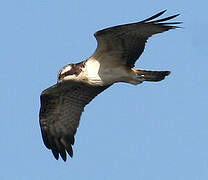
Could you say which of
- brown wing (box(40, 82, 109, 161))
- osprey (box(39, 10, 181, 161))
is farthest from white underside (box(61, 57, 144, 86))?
brown wing (box(40, 82, 109, 161))

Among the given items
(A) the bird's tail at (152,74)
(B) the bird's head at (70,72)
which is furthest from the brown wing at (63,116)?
(A) the bird's tail at (152,74)

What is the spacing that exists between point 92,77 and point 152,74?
105 centimetres

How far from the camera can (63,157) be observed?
1431 cm

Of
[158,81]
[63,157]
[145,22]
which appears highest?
[145,22]

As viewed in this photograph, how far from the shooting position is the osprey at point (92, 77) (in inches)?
505

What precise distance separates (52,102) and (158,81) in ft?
6.64

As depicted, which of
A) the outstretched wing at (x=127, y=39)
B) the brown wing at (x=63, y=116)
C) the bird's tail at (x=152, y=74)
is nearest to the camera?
the outstretched wing at (x=127, y=39)

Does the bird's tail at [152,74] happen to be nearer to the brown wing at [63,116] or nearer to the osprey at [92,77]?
the osprey at [92,77]

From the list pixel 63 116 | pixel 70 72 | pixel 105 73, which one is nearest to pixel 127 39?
pixel 105 73

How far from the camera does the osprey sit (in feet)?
42.1

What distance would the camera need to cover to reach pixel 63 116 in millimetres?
14406

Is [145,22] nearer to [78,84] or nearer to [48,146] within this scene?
[78,84]

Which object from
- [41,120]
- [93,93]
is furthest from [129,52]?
[41,120]

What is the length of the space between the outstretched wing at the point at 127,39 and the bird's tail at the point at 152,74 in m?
0.22
